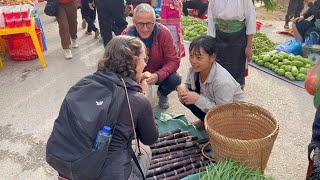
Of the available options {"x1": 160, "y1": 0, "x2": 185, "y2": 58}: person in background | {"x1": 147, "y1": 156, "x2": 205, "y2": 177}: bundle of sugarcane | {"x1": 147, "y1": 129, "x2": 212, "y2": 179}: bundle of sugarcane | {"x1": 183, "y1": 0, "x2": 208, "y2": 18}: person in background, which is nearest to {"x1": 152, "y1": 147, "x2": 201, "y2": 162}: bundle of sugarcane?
{"x1": 147, "y1": 129, "x2": 212, "y2": 179}: bundle of sugarcane

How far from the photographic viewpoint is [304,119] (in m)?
3.91

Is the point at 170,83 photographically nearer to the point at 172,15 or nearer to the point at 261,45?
the point at 172,15

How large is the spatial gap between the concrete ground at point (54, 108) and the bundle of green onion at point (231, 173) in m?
0.68

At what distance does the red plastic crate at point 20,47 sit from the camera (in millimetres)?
5621

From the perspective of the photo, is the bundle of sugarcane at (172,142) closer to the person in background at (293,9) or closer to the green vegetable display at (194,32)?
the green vegetable display at (194,32)

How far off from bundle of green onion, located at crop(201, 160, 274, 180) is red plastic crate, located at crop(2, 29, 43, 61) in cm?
441

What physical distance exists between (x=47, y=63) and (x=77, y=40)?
125 centimetres

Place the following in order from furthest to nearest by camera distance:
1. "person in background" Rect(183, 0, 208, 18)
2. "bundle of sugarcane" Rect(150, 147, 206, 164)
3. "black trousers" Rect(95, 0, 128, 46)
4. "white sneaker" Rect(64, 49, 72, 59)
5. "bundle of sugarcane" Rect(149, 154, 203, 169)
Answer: "person in background" Rect(183, 0, 208, 18), "white sneaker" Rect(64, 49, 72, 59), "black trousers" Rect(95, 0, 128, 46), "bundle of sugarcane" Rect(150, 147, 206, 164), "bundle of sugarcane" Rect(149, 154, 203, 169)

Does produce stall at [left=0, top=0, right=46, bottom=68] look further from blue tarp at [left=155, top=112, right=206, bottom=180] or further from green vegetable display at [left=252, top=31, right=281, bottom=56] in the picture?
green vegetable display at [left=252, top=31, right=281, bottom=56]

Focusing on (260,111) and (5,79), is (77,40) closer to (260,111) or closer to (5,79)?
(5,79)

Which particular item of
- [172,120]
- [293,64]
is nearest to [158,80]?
[172,120]

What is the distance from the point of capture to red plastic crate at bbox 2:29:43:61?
5.62 metres

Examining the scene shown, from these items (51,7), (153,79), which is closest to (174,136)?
(153,79)

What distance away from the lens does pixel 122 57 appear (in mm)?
2230
